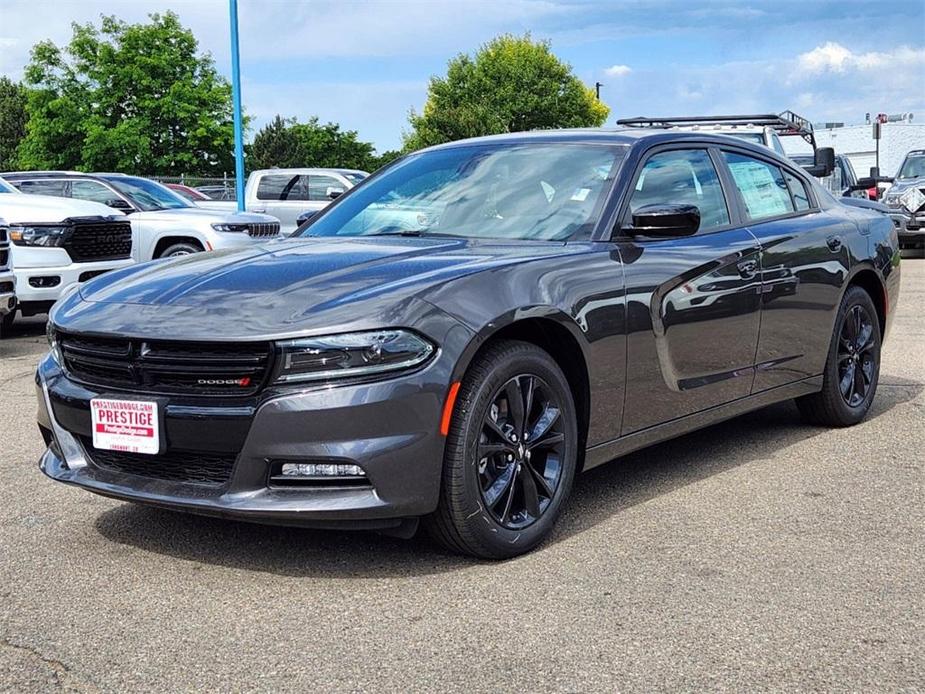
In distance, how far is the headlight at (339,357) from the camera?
360 cm

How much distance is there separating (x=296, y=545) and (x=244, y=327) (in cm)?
96

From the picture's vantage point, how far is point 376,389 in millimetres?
3578

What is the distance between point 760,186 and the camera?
19.0ft

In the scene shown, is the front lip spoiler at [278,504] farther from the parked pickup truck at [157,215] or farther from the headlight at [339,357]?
the parked pickup truck at [157,215]

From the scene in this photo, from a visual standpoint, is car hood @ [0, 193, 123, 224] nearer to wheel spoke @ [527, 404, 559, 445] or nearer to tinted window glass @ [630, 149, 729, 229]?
tinted window glass @ [630, 149, 729, 229]

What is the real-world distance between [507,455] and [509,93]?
73.4 m

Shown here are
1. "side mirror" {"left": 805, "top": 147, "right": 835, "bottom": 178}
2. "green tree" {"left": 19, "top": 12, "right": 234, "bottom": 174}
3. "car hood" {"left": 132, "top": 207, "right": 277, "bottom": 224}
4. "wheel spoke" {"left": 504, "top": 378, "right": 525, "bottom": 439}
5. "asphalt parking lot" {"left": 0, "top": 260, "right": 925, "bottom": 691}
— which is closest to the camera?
"asphalt parking lot" {"left": 0, "top": 260, "right": 925, "bottom": 691}

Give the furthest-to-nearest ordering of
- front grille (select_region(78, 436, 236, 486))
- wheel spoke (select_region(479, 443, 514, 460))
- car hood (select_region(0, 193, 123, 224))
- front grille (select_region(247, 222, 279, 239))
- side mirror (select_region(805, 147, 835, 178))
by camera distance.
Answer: side mirror (select_region(805, 147, 835, 178))
front grille (select_region(247, 222, 279, 239))
car hood (select_region(0, 193, 123, 224))
wheel spoke (select_region(479, 443, 514, 460))
front grille (select_region(78, 436, 236, 486))

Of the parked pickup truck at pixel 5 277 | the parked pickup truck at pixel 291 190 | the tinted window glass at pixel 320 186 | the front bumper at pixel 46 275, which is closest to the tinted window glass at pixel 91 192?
the front bumper at pixel 46 275

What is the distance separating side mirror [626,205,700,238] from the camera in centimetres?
457

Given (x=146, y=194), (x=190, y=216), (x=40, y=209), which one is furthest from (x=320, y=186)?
(x=40, y=209)

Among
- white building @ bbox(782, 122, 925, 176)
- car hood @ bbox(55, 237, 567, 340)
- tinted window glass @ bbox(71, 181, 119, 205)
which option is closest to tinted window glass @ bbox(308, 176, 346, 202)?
tinted window glass @ bbox(71, 181, 119, 205)

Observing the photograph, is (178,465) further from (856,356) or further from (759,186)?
(856,356)

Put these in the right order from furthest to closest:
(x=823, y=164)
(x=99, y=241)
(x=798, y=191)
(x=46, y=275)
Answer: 1. (x=823, y=164)
2. (x=99, y=241)
3. (x=46, y=275)
4. (x=798, y=191)
